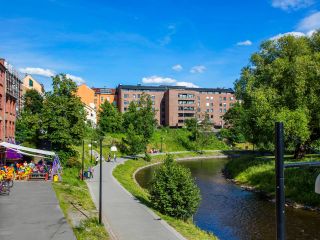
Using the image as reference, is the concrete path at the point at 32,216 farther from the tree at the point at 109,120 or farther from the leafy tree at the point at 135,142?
the tree at the point at 109,120

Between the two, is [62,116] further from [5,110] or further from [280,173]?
[280,173]

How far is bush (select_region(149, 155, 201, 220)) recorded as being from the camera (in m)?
20.6

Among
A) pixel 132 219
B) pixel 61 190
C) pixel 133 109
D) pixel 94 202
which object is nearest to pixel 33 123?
pixel 61 190

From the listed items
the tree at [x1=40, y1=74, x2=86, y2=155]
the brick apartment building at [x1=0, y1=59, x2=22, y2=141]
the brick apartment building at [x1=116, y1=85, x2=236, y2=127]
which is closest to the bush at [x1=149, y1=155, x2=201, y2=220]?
the tree at [x1=40, y1=74, x2=86, y2=155]

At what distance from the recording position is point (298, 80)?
36250 millimetres

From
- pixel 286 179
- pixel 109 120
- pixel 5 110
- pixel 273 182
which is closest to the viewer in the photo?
pixel 286 179

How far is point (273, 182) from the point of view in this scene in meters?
34.1

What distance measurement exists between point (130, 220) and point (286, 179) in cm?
1976

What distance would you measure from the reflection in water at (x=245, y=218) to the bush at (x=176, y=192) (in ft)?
7.59

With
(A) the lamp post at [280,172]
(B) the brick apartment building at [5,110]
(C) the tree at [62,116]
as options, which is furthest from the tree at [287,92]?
(A) the lamp post at [280,172]

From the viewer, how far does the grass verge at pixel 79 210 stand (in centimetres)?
1631

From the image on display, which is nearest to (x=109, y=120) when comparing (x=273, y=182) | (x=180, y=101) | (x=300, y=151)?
(x=180, y=101)

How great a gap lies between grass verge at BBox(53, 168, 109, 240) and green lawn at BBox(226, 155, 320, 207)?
16.7 meters

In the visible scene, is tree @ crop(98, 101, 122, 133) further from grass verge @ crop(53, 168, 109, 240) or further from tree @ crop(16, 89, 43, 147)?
grass verge @ crop(53, 168, 109, 240)
